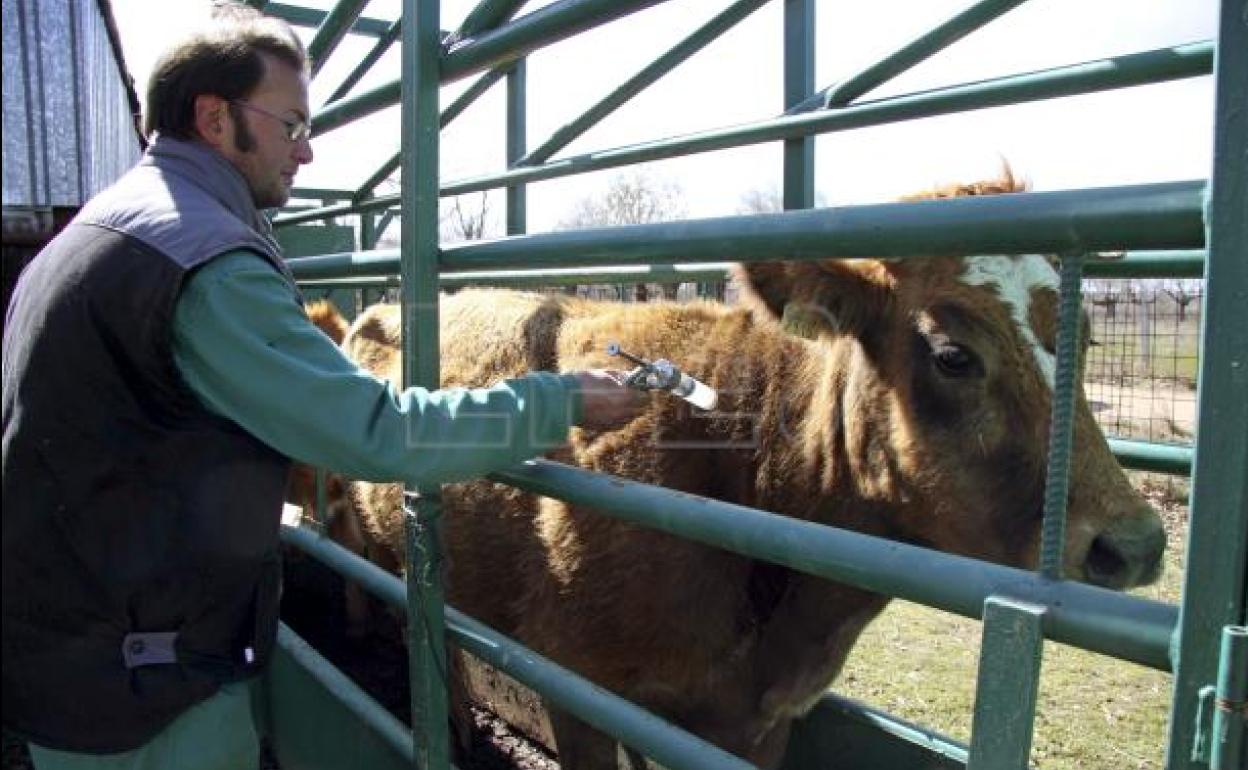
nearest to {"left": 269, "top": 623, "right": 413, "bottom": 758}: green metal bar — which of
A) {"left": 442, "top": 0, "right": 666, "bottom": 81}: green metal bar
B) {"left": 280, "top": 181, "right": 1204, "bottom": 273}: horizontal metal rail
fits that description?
{"left": 280, "top": 181, "right": 1204, "bottom": 273}: horizontal metal rail

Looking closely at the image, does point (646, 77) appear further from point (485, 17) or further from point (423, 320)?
point (423, 320)

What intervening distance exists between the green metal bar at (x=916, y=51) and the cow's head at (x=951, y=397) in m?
1.07

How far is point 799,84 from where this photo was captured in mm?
3539

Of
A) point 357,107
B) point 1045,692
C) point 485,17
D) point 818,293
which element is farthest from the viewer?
point 1045,692

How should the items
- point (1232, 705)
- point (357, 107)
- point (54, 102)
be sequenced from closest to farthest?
point (1232, 705) < point (357, 107) < point (54, 102)

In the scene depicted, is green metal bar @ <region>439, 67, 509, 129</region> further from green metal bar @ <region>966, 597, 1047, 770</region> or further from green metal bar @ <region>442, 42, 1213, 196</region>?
green metal bar @ <region>966, 597, 1047, 770</region>

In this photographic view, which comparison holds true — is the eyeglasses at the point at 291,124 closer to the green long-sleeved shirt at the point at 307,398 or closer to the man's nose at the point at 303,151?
the man's nose at the point at 303,151

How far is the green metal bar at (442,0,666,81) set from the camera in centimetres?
162

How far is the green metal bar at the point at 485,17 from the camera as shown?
1915 mm

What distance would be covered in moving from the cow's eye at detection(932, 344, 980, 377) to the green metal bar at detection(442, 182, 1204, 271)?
3.56 ft

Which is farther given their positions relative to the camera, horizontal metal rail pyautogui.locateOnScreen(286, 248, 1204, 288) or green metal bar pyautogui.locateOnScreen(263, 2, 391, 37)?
green metal bar pyautogui.locateOnScreen(263, 2, 391, 37)

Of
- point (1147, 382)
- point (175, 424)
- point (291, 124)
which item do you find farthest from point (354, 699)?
point (1147, 382)

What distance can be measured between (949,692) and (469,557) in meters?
A: 2.40

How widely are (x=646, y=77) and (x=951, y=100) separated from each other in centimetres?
160
